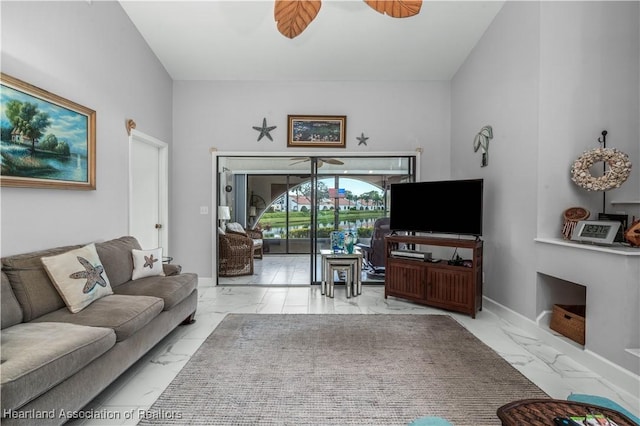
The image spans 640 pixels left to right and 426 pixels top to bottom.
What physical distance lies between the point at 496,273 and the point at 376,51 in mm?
3279

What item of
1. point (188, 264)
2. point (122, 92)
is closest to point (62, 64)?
point (122, 92)

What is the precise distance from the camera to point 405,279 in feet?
13.4

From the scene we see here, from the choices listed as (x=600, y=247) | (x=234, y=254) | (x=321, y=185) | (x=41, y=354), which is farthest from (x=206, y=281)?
(x=600, y=247)

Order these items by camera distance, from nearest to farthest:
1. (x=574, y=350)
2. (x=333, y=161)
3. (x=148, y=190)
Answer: (x=574, y=350)
(x=148, y=190)
(x=333, y=161)

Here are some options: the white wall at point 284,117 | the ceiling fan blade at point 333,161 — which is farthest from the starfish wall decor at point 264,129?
the ceiling fan blade at point 333,161

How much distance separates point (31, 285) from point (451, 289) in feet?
12.7

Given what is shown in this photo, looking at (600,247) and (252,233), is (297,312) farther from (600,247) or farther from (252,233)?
(600,247)

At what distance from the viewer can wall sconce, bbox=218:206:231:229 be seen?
503 cm

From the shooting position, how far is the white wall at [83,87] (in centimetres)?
229

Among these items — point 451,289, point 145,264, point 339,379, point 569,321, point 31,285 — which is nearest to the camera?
point 31,285

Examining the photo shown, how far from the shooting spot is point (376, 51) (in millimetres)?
4309

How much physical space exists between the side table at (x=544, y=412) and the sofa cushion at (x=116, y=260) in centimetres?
308

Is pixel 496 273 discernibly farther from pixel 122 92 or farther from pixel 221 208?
pixel 122 92

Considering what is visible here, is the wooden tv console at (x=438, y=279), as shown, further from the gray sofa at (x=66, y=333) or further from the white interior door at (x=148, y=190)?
the white interior door at (x=148, y=190)
